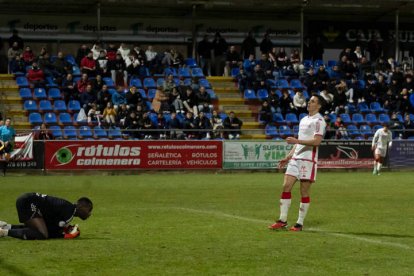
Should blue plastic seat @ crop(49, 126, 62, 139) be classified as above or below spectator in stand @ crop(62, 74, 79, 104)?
below

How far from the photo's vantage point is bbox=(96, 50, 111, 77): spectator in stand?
125 ft

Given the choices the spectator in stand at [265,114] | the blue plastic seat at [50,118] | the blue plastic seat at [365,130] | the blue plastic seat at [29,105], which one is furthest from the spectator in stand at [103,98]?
the blue plastic seat at [365,130]

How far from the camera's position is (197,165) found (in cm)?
3397

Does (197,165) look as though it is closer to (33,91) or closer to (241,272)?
(33,91)

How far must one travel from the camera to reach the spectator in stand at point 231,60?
42.0m

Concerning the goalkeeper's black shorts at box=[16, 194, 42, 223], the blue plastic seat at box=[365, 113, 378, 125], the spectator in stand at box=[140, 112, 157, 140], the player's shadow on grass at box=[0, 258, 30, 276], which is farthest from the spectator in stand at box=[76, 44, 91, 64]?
the player's shadow on grass at box=[0, 258, 30, 276]

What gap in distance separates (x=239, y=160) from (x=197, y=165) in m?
1.70

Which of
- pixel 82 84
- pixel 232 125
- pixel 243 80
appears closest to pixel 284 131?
pixel 232 125

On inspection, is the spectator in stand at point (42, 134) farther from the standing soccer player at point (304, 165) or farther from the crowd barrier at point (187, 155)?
Result: the standing soccer player at point (304, 165)

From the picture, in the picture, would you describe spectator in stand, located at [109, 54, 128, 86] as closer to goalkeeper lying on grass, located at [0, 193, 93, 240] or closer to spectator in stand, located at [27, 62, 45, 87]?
spectator in stand, located at [27, 62, 45, 87]

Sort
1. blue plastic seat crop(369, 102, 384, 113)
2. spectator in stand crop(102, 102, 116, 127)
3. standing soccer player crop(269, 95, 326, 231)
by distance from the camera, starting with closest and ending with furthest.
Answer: standing soccer player crop(269, 95, 326, 231) < spectator in stand crop(102, 102, 116, 127) < blue plastic seat crop(369, 102, 384, 113)

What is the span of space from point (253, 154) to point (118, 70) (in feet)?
25.6

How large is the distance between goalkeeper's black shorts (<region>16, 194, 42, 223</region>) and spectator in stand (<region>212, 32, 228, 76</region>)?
30.0 m

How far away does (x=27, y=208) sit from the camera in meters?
12.3
